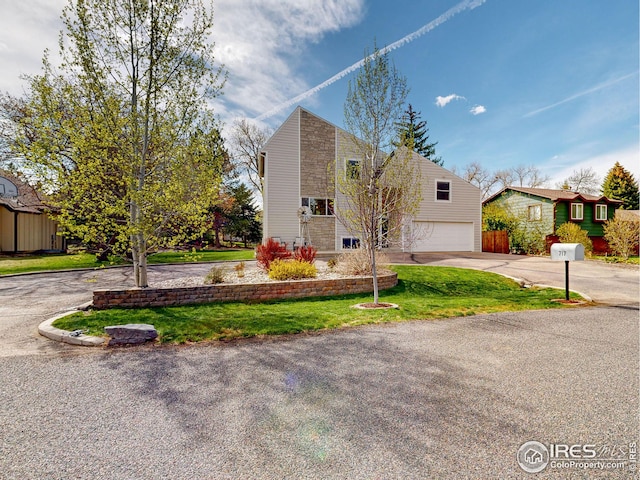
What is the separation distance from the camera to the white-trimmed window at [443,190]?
19953 millimetres

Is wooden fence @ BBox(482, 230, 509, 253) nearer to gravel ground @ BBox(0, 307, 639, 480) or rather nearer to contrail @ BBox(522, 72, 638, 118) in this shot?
contrail @ BBox(522, 72, 638, 118)

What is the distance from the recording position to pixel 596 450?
2.19 m

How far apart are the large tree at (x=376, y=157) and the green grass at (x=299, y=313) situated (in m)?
1.15

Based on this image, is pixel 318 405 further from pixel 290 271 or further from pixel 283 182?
pixel 283 182

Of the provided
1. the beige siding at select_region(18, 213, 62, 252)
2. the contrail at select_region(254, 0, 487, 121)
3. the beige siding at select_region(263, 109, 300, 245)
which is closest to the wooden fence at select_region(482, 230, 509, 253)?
the beige siding at select_region(263, 109, 300, 245)

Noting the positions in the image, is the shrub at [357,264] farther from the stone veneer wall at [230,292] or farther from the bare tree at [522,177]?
the bare tree at [522,177]

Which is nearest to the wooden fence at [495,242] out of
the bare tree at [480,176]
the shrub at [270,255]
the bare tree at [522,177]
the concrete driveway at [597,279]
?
the concrete driveway at [597,279]

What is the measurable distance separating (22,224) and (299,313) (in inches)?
910

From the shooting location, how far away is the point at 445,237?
2008 cm

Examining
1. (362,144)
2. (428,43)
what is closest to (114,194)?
(362,144)

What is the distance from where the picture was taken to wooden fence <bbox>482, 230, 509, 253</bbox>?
21.3 meters

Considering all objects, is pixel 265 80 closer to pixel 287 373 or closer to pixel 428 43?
pixel 428 43

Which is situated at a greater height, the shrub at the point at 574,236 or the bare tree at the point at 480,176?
the bare tree at the point at 480,176

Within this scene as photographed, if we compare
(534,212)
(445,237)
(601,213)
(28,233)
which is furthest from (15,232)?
(601,213)
